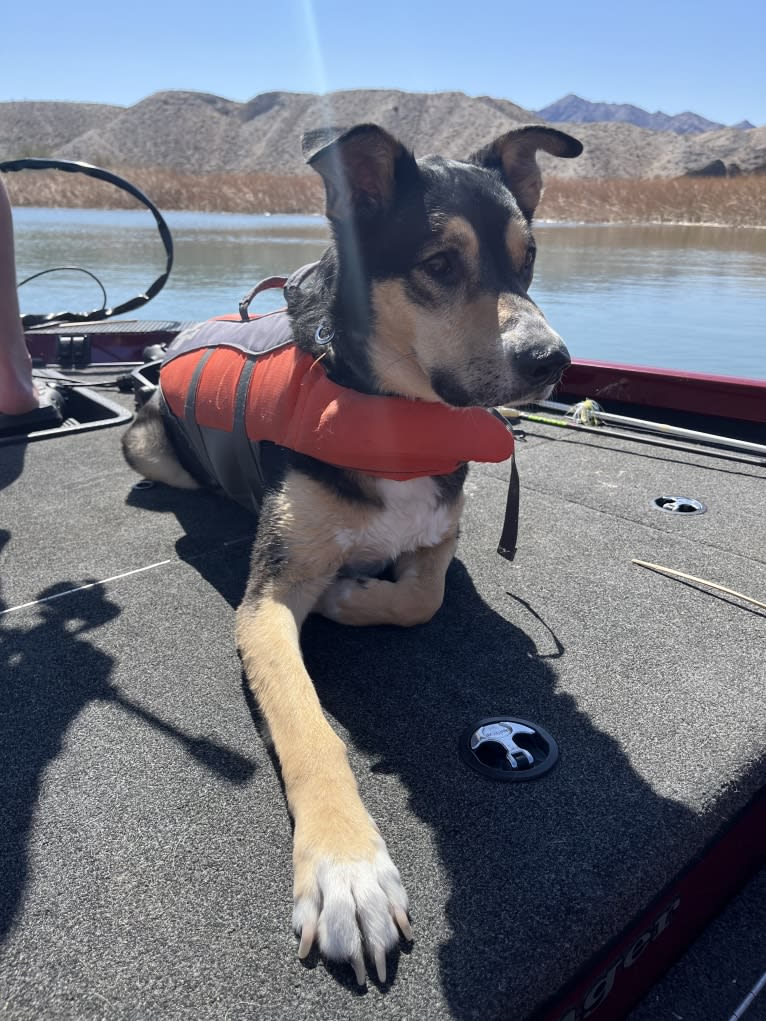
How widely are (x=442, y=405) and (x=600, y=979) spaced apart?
5.13ft

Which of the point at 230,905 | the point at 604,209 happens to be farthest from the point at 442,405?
the point at 604,209

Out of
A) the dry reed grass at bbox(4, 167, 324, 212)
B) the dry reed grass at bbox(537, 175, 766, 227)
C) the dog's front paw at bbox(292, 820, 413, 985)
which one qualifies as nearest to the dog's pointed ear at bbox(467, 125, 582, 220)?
the dog's front paw at bbox(292, 820, 413, 985)

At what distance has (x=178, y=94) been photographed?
12519 centimetres

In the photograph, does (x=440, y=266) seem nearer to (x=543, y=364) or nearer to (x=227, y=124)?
(x=543, y=364)

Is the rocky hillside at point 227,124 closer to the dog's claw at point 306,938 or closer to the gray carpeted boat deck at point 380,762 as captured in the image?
the gray carpeted boat deck at point 380,762

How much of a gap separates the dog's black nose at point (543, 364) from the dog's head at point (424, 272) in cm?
1

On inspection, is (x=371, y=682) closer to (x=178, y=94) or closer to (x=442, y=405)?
(x=442, y=405)

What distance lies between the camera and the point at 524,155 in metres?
2.68

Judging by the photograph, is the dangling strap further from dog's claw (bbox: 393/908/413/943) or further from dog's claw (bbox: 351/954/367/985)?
dog's claw (bbox: 351/954/367/985)

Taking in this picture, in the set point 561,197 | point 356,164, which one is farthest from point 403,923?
point 561,197

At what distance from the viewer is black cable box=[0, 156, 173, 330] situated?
4.72 meters

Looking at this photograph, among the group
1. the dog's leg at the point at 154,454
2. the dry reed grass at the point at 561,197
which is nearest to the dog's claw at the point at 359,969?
the dog's leg at the point at 154,454

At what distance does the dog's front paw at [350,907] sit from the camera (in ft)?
4.30

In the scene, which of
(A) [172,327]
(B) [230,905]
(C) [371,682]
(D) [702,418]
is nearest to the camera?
(B) [230,905]
